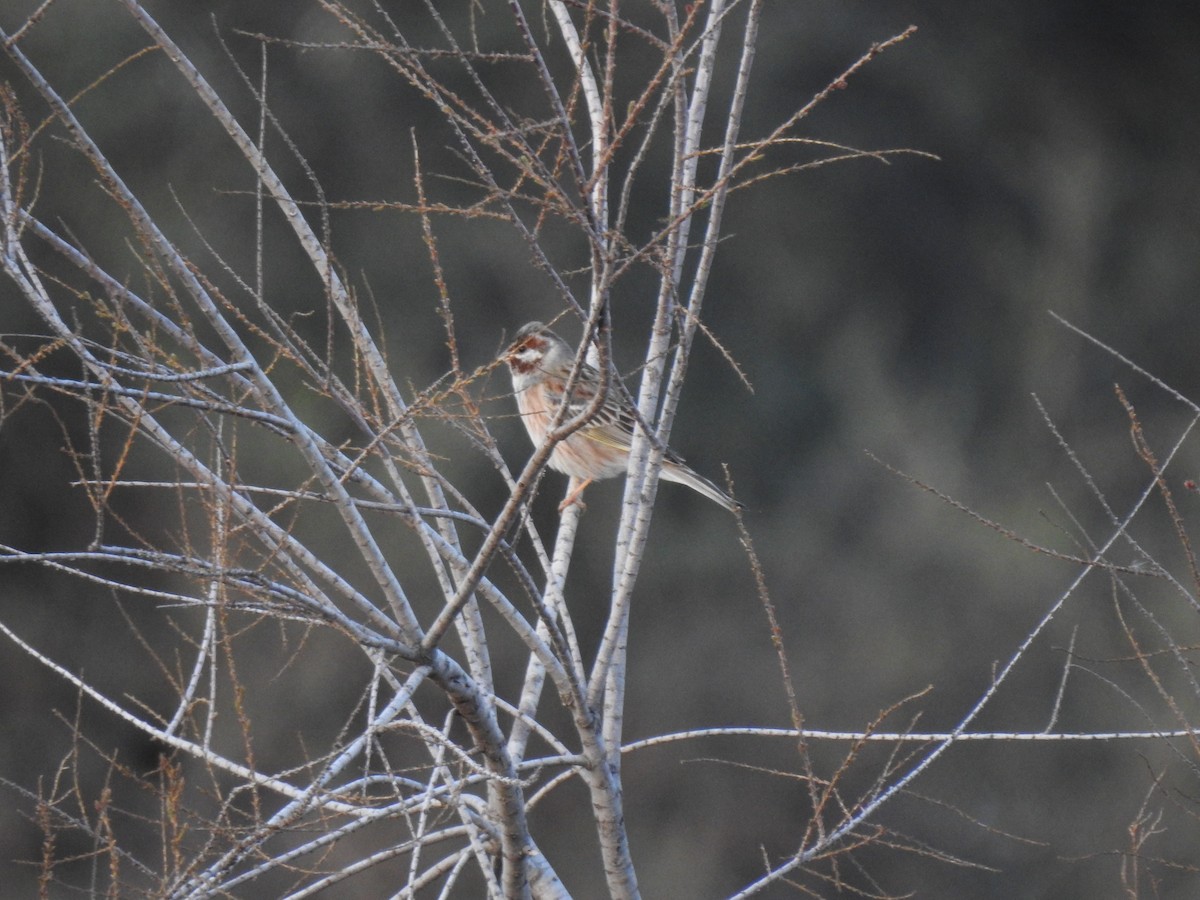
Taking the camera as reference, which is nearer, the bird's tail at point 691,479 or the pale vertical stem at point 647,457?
the pale vertical stem at point 647,457

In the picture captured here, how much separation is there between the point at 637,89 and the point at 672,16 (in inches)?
246

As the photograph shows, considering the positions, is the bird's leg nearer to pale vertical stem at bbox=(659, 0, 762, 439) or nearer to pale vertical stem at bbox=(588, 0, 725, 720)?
pale vertical stem at bbox=(588, 0, 725, 720)

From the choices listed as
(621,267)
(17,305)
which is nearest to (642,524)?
(621,267)

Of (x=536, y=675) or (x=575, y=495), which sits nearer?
(x=536, y=675)

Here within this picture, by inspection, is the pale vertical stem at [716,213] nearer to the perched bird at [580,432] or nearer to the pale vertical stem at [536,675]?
the pale vertical stem at [536,675]

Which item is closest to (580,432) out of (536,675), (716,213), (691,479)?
(691,479)

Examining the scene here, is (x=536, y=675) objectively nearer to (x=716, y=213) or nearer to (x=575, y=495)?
(x=716, y=213)

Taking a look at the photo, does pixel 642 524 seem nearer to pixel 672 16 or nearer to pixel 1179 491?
pixel 672 16

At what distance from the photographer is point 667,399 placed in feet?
10.5

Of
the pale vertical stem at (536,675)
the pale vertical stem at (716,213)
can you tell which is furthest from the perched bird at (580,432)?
the pale vertical stem at (716,213)

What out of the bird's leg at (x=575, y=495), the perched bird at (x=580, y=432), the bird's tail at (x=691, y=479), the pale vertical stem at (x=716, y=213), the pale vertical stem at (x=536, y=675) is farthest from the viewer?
the perched bird at (x=580, y=432)

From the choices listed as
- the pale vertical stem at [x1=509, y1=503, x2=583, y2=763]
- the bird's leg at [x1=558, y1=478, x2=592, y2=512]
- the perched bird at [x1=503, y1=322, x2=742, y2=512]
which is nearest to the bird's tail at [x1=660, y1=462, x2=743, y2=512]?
the perched bird at [x1=503, y1=322, x2=742, y2=512]

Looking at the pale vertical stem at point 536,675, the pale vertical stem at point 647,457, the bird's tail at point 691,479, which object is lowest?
the bird's tail at point 691,479

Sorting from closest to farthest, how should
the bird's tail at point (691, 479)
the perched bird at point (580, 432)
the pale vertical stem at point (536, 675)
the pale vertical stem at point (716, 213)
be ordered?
the pale vertical stem at point (716, 213), the pale vertical stem at point (536, 675), the bird's tail at point (691, 479), the perched bird at point (580, 432)
